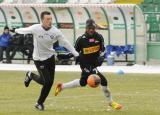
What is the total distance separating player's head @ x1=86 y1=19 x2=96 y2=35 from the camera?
1509 centimetres

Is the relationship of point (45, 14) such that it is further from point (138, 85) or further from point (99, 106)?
point (138, 85)

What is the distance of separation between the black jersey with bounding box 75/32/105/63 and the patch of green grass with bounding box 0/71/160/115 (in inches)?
43.5

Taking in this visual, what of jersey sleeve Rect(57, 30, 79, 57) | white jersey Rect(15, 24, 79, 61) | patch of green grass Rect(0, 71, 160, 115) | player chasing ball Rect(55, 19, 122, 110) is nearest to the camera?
patch of green grass Rect(0, 71, 160, 115)

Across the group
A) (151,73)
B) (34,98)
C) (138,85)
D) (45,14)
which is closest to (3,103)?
(34,98)

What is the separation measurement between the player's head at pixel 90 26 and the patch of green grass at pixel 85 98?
1643 mm

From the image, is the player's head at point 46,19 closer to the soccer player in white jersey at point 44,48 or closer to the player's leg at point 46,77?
the soccer player in white jersey at point 44,48

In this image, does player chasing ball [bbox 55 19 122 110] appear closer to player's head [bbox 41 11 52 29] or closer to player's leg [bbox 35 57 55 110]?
player's leg [bbox 35 57 55 110]

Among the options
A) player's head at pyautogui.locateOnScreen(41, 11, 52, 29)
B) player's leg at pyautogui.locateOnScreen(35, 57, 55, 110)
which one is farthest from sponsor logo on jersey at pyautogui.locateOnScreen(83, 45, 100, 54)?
player's head at pyautogui.locateOnScreen(41, 11, 52, 29)

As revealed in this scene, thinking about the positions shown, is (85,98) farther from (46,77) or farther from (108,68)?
(108,68)

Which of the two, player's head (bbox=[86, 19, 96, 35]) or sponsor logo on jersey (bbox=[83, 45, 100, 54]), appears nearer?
player's head (bbox=[86, 19, 96, 35])

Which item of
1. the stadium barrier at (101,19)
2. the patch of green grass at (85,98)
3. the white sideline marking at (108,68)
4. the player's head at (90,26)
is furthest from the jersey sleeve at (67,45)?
the stadium barrier at (101,19)

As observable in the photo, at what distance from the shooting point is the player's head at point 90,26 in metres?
15.1

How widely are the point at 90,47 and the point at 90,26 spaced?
0.50 meters

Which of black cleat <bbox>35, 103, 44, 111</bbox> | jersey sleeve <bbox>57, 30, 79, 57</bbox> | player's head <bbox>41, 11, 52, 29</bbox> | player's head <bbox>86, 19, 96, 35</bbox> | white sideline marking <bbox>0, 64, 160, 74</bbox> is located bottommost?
white sideline marking <bbox>0, 64, 160, 74</bbox>
